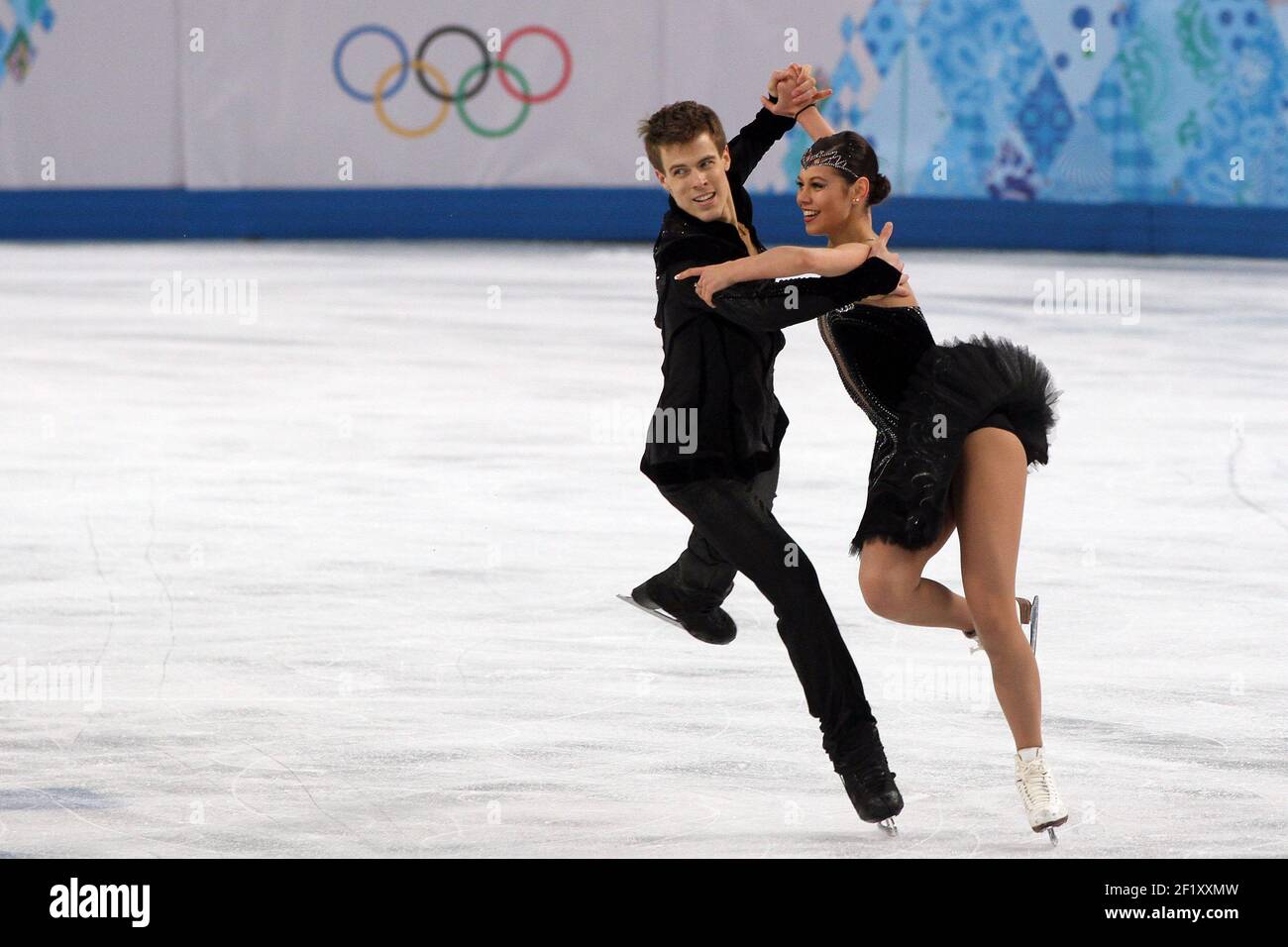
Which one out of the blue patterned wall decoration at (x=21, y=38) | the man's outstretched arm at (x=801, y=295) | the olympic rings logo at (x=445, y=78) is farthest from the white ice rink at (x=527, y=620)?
the blue patterned wall decoration at (x=21, y=38)

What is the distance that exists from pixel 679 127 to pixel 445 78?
39.6 ft

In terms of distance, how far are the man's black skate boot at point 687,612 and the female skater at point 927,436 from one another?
1.81 feet

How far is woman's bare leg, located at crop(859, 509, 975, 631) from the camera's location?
12.0ft

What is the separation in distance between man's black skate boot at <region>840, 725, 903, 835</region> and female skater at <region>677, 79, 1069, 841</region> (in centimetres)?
24

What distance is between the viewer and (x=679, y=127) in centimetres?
368

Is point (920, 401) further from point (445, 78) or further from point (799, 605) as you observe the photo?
point (445, 78)

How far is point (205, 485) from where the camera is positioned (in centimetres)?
707

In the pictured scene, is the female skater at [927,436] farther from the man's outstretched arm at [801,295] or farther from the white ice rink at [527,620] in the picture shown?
the white ice rink at [527,620]

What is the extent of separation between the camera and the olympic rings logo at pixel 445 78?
15305 millimetres

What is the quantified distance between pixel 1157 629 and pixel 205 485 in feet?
11.6

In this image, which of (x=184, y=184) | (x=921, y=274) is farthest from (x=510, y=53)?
(x=921, y=274)

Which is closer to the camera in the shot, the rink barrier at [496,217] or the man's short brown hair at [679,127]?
the man's short brown hair at [679,127]

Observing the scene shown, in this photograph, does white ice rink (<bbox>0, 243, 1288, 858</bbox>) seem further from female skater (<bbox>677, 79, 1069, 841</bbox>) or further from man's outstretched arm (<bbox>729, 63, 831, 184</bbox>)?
man's outstretched arm (<bbox>729, 63, 831, 184</bbox>)
